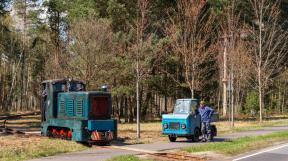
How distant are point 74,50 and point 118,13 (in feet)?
27.8

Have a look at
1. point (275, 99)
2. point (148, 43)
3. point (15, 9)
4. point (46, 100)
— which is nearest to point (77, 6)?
point (148, 43)

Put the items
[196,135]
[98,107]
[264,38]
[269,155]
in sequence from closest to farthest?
[269,155], [98,107], [196,135], [264,38]

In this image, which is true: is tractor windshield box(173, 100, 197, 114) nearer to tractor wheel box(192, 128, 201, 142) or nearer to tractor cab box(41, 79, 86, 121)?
tractor wheel box(192, 128, 201, 142)

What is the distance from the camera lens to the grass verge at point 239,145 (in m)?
20.4

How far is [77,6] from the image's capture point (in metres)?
48.6

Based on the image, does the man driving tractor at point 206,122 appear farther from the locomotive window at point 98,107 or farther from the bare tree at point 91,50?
A: the bare tree at point 91,50

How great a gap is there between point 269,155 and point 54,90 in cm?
1139

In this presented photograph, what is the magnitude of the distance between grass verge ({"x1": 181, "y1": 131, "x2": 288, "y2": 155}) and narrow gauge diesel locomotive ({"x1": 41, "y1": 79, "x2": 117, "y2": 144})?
14.1 ft

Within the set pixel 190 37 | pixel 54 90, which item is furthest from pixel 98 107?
pixel 190 37

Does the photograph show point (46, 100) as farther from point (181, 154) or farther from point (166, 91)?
point (166, 91)

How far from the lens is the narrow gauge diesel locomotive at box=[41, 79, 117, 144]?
901 inches

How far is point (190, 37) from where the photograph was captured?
43.6m

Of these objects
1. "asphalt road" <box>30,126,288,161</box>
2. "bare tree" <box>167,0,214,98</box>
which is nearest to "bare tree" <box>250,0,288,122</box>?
"bare tree" <box>167,0,214,98</box>

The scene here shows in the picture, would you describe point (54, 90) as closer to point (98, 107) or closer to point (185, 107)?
point (98, 107)
